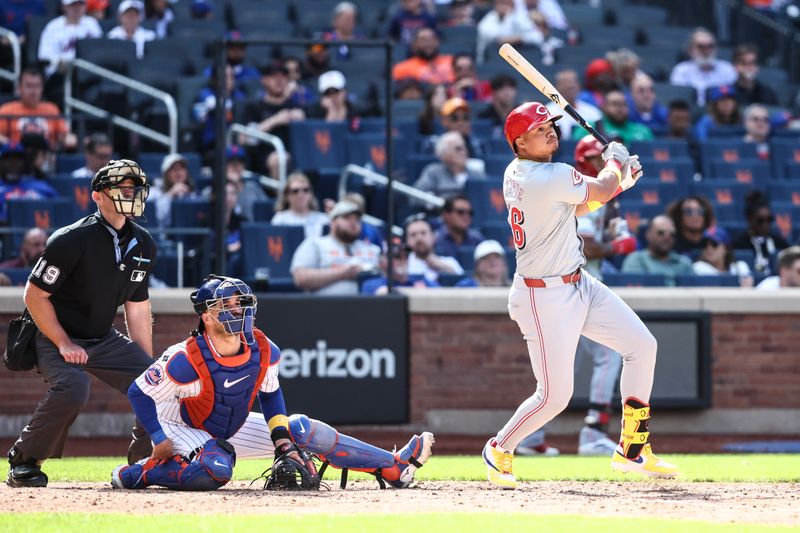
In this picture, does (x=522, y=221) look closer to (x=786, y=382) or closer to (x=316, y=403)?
(x=316, y=403)

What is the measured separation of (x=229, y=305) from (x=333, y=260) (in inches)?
180

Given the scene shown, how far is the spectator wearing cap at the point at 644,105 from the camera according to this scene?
14.9 metres

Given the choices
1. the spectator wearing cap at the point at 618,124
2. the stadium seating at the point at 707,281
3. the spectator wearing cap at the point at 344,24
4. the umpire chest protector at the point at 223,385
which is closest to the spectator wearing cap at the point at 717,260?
the stadium seating at the point at 707,281

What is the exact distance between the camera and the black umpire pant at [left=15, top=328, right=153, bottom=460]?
727 centimetres

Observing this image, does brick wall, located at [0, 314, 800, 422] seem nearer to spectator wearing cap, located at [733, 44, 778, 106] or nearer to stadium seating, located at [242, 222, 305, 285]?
stadium seating, located at [242, 222, 305, 285]

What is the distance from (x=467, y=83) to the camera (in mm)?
14680

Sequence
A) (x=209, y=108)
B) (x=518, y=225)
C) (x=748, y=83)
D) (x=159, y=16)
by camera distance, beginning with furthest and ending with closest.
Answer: (x=748, y=83)
(x=159, y=16)
(x=209, y=108)
(x=518, y=225)

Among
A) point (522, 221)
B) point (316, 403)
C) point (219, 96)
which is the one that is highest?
point (219, 96)

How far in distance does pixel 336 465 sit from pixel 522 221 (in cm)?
154

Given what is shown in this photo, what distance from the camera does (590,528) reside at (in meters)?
5.86

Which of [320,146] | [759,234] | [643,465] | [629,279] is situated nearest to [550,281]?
[643,465]

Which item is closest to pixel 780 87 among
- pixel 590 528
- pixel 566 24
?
pixel 566 24

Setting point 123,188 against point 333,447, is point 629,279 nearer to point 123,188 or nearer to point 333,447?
point 333,447

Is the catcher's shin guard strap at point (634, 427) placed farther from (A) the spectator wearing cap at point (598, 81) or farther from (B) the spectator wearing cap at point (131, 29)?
(B) the spectator wearing cap at point (131, 29)
